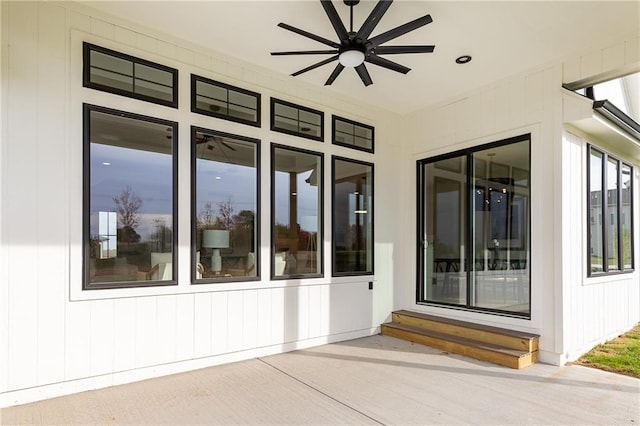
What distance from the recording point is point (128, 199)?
3.68 meters

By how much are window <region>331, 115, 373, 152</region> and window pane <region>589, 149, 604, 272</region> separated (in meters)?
2.76

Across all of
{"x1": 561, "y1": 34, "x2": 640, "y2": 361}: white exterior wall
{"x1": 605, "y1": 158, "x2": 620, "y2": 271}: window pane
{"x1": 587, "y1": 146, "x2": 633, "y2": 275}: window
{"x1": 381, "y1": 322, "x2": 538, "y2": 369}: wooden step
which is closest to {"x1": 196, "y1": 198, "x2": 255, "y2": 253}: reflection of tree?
{"x1": 381, "y1": 322, "x2": 538, "y2": 369}: wooden step

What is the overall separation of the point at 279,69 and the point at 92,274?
2.92 m

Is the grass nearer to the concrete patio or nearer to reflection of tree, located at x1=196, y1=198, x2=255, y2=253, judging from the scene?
the concrete patio

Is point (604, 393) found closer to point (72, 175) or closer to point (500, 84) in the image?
point (500, 84)

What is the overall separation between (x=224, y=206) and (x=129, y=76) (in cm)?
154

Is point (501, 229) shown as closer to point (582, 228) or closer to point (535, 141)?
point (582, 228)

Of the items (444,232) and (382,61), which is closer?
(382,61)

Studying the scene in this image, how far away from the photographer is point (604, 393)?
342 cm

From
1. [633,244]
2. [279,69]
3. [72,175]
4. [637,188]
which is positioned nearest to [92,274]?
[72,175]

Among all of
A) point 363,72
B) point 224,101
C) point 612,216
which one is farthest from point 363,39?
point 612,216

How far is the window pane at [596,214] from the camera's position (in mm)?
4785

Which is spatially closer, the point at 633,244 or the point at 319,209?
the point at 319,209

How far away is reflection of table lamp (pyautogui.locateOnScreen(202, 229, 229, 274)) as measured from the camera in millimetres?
4133
